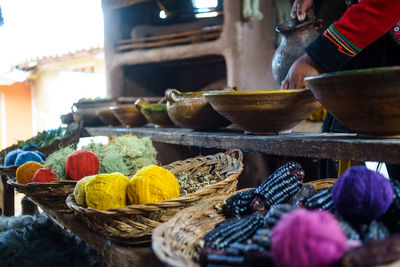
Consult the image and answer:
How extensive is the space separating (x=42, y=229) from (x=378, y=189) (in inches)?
44.1

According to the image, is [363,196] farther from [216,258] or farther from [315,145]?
[315,145]

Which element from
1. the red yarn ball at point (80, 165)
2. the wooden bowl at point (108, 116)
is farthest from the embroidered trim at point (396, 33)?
the wooden bowl at point (108, 116)

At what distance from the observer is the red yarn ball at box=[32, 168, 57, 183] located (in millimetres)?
1191

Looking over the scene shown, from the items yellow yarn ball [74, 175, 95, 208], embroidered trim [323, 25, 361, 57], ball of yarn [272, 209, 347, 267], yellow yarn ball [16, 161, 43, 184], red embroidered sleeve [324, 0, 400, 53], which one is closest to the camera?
ball of yarn [272, 209, 347, 267]

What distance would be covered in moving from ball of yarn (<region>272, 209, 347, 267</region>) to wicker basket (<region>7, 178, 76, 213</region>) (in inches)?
33.2

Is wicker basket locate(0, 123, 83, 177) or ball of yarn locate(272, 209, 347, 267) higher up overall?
ball of yarn locate(272, 209, 347, 267)

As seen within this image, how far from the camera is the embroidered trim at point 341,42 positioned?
116 cm

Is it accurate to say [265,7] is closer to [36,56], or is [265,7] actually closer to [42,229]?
[42,229]

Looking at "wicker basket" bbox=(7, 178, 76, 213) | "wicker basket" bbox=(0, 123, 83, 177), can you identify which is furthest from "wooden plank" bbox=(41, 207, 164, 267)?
"wicker basket" bbox=(0, 123, 83, 177)

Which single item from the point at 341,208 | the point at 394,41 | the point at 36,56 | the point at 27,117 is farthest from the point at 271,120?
the point at 27,117

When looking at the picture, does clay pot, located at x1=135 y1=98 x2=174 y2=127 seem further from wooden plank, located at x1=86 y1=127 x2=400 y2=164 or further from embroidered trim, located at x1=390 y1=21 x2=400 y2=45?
embroidered trim, located at x1=390 y1=21 x2=400 y2=45

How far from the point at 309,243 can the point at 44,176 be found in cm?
105

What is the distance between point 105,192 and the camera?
0.84m

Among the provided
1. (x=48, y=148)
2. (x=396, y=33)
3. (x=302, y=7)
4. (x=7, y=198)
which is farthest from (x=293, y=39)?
(x=7, y=198)
